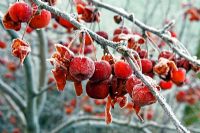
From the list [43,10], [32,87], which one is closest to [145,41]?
[43,10]

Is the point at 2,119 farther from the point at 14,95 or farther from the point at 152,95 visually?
the point at 152,95

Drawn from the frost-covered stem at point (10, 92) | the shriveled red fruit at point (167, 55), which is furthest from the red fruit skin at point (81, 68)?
the frost-covered stem at point (10, 92)

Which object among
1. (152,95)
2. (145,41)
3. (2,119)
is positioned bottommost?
(2,119)

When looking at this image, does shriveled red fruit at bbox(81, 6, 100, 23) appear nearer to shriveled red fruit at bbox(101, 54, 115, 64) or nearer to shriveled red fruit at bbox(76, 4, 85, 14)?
shriveled red fruit at bbox(76, 4, 85, 14)

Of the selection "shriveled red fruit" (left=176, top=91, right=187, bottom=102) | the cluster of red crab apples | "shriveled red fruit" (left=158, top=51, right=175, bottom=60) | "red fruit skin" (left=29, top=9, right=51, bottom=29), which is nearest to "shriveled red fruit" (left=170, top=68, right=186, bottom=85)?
"shriveled red fruit" (left=158, top=51, right=175, bottom=60)

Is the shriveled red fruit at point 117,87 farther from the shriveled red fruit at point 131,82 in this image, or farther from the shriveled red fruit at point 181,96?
the shriveled red fruit at point 181,96
